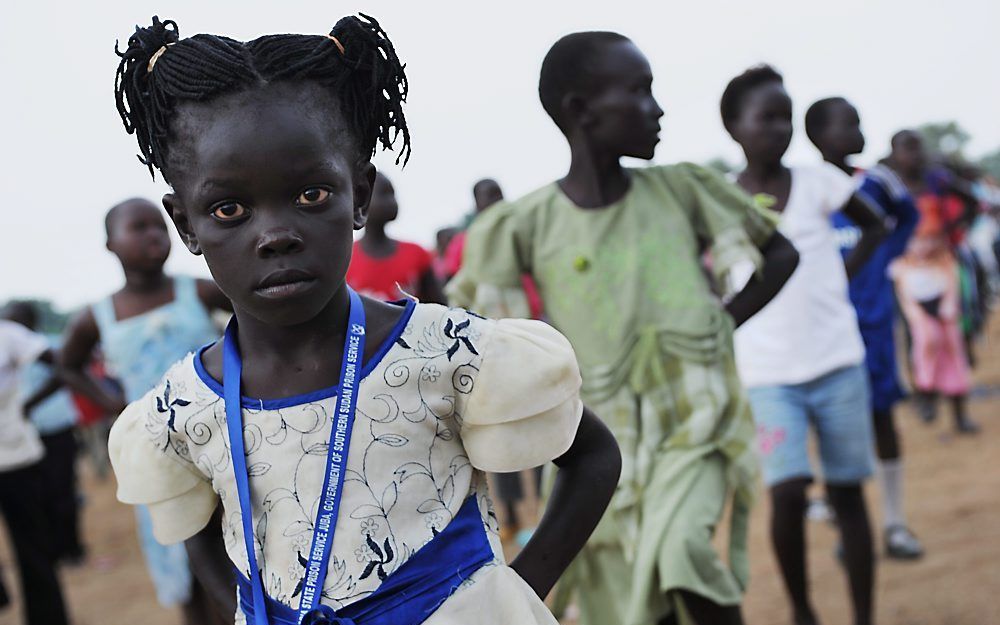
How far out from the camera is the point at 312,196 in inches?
64.8

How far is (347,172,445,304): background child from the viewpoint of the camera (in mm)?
5914

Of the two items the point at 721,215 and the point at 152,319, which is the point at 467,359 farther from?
the point at 152,319

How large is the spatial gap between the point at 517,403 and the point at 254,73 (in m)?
0.66

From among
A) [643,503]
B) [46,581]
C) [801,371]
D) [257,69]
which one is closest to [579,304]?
[643,503]

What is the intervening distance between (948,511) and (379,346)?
18.1 ft

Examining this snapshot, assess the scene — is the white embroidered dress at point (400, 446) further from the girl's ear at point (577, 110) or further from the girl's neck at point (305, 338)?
the girl's ear at point (577, 110)

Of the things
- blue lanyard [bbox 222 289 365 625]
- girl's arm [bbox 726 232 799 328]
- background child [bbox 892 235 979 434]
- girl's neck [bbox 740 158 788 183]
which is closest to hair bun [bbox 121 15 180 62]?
blue lanyard [bbox 222 289 365 625]

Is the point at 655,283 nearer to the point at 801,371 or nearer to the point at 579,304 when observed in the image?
the point at 579,304

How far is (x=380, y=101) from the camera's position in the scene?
72.4 inches

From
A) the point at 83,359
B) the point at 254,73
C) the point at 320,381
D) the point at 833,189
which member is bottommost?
the point at 83,359

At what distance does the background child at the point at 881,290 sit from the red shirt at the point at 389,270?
2.20 meters

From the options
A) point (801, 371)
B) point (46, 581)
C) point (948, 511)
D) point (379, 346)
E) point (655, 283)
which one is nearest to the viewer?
point (379, 346)

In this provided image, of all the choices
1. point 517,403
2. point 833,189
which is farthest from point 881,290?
point 517,403

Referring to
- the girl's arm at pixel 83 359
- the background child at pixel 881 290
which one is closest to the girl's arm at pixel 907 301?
the background child at pixel 881 290
